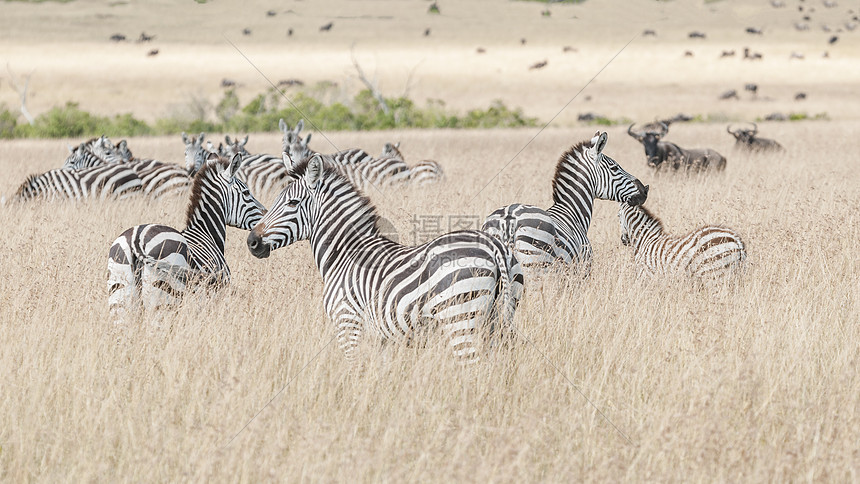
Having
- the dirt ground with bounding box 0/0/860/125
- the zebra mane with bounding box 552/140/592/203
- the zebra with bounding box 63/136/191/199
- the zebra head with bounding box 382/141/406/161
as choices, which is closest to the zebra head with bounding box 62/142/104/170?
the zebra with bounding box 63/136/191/199

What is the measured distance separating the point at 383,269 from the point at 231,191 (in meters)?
2.96

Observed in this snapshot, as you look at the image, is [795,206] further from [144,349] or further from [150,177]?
[150,177]

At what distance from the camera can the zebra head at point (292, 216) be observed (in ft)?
17.4

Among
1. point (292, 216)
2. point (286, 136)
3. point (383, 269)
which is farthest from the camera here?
point (286, 136)

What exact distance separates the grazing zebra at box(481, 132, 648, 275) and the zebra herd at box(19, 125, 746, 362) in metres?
0.01

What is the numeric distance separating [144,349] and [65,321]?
952 mm

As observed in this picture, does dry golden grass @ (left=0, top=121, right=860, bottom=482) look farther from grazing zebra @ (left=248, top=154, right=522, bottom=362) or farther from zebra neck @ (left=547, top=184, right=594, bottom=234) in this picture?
zebra neck @ (left=547, top=184, right=594, bottom=234)

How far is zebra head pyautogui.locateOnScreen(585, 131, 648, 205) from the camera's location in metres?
7.84

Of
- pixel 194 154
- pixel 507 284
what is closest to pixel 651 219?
pixel 507 284

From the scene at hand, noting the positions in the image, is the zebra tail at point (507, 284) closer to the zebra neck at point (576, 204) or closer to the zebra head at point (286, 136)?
the zebra neck at point (576, 204)

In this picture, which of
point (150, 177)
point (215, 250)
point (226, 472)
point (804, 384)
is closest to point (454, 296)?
point (226, 472)

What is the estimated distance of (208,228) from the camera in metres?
7.00

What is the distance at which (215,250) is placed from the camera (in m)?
6.78

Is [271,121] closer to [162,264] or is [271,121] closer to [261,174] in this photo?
[261,174]
